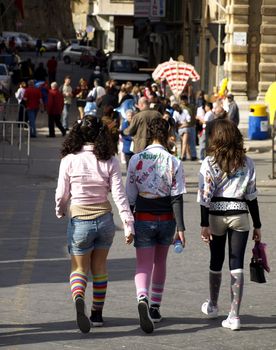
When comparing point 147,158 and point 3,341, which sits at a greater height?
point 147,158

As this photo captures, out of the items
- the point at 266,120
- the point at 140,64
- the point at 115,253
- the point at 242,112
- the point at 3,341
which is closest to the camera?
the point at 3,341

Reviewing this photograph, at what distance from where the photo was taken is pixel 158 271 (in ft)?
33.5

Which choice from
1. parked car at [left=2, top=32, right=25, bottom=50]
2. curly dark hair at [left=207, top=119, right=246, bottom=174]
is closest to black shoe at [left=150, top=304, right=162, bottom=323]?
curly dark hair at [left=207, top=119, right=246, bottom=174]

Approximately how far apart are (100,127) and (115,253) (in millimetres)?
4832

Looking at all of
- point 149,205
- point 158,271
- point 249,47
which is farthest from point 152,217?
point 249,47

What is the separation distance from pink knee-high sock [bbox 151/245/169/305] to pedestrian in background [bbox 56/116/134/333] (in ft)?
1.61

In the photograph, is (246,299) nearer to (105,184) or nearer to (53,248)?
(105,184)

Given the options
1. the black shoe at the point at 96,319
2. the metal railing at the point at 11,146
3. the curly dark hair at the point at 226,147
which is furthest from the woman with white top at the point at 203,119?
the black shoe at the point at 96,319

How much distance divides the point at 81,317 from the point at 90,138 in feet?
4.40

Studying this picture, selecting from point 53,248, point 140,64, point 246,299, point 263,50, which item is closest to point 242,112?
point 263,50

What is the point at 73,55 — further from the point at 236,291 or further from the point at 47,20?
the point at 236,291

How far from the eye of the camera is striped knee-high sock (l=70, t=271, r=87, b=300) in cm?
970

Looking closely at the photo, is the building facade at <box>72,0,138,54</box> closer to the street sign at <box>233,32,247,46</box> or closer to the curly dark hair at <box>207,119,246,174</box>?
the street sign at <box>233,32,247,46</box>

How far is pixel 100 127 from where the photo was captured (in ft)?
32.5
